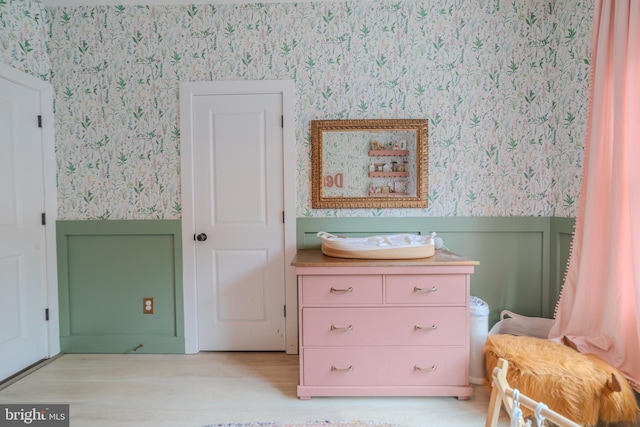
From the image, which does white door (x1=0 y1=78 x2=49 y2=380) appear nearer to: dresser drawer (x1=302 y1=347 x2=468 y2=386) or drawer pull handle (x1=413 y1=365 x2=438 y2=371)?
dresser drawer (x1=302 y1=347 x2=468 y2=386)

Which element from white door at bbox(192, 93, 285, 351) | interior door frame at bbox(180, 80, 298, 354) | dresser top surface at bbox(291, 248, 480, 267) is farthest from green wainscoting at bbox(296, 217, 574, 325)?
dresser top surface at bbox(291, 248, 480, 267)

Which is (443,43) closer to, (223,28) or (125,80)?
(223,28)

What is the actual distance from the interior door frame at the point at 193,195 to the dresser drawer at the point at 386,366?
0.57 metres

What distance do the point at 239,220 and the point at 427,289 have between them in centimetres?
135

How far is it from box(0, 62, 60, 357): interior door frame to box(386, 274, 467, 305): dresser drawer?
2.38 metres

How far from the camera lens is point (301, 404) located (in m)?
1.66

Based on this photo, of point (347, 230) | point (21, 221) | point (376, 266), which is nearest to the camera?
point (376, 266)

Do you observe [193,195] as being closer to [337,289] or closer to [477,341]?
[337,289]

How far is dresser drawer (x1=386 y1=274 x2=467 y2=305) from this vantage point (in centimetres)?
165

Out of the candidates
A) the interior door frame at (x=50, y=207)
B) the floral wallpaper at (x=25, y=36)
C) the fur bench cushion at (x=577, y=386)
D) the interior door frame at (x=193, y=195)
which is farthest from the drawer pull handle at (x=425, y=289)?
the floral wallpaper at (x=25, y=36)

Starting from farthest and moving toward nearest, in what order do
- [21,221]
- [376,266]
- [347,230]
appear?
1. [347,230]
2. [21,221]
3. [376,266]

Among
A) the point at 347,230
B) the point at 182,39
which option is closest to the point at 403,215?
the point at 347,230

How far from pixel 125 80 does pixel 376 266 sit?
2.17 metres

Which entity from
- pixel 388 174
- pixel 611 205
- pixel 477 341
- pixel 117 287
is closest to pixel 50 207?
pixel 117 287
